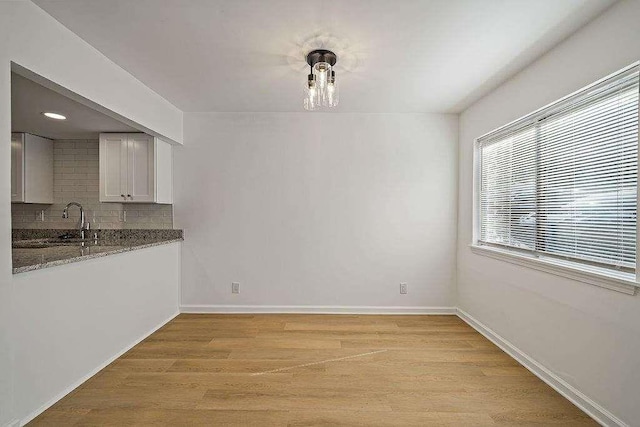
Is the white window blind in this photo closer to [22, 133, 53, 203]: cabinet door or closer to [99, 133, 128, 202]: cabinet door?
[99, 133, 128, 202]: cabinet door

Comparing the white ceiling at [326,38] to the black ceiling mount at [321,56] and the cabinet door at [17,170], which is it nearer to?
the black ceiling mount at [321,56]

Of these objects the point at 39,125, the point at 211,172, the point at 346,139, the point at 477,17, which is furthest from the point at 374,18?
the point at 39,125

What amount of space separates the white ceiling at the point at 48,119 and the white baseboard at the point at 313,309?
93.2 inches

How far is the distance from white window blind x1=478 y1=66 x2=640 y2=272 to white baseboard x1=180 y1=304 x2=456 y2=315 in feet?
4.34

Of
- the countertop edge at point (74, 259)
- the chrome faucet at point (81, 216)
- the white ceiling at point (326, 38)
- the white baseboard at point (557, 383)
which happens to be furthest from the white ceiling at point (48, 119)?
the white baseboard at point (557, 383)

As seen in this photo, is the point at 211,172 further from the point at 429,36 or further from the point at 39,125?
the point at 429,36

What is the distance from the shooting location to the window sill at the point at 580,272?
194cm

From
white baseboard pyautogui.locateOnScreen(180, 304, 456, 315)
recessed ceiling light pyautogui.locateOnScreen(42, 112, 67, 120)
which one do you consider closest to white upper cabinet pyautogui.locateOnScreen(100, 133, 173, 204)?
recessed ceiling light pyautogui.locateOnScreen(42, 112, 67, 120)

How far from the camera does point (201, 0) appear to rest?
1994 mm

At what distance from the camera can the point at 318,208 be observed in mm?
4297

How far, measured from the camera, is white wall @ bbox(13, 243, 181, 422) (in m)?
2.04

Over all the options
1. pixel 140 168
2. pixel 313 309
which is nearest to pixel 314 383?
pixel 313 309

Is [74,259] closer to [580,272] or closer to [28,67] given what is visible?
[28,67]

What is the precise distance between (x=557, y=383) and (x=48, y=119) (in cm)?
523
